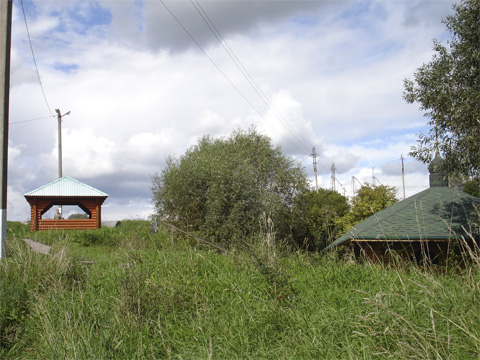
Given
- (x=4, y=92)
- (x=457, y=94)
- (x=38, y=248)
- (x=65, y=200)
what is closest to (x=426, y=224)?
(x=457, y=94)

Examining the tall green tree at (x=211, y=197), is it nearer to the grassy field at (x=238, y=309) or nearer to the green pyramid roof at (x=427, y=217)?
the green pyramid roof at (x=427, y=217)

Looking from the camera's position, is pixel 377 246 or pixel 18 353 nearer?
pixel 18 353

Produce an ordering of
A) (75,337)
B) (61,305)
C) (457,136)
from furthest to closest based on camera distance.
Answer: (457,136) < (61,305) < (75,337)

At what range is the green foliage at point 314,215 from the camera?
31.8 meters

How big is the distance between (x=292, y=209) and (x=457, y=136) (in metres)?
21.7

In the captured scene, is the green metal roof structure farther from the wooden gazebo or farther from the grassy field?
the wooden gazebo

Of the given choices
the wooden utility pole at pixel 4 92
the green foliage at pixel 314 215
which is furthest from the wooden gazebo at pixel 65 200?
the wooden utility pole at pixel 4 92

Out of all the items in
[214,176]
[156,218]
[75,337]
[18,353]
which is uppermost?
[214,176]

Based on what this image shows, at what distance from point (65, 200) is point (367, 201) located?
21.3 m

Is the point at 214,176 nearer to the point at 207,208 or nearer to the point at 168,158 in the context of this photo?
the point at 207,208

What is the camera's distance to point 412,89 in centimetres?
1238

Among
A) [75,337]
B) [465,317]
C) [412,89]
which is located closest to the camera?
[465,317]

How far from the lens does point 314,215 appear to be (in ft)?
113

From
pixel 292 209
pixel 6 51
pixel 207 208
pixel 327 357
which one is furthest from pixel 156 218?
pixel 327 357
